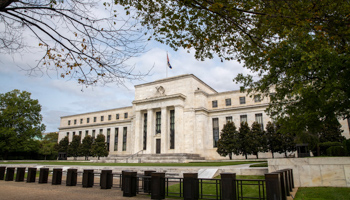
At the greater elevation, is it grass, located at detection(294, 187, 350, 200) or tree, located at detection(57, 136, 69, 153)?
tree, located at detection(57, 136, 69, 153)

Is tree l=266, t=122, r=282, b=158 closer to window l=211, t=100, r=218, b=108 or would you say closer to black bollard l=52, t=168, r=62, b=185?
window l=211, t=100, r=218, b=108

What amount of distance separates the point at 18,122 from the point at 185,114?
110ft

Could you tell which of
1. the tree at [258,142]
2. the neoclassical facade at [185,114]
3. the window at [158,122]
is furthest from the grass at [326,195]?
the window at [158,122]

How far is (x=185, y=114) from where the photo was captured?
44.6 m

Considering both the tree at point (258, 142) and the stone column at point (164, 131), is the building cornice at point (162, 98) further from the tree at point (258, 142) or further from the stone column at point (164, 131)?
the tree at point (258, 142)

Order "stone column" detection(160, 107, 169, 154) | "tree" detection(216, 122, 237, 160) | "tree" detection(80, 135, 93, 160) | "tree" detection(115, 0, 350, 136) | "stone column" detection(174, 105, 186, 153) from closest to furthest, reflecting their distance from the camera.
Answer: "tree" detection(115, 0, 350, 136) < "tree" detection(216, 122, 237, 160) < "stone column" detection(174, 105, 186, 153) < "stone column" detection(160, 107, 169, 154) < "tree" detection(80, 135, 93, 160)

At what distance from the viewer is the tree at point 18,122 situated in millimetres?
47469

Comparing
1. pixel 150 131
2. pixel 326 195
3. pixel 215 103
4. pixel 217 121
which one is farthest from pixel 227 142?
pixel 326 195

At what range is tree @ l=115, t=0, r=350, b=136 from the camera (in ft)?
30.5

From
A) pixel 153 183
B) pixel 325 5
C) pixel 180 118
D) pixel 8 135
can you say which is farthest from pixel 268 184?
pixel 8 135

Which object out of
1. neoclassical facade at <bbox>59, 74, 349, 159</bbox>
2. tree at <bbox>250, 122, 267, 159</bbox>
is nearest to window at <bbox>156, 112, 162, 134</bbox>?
neoclassical facade at <bbox>59, 74, 349, 159</bbox>

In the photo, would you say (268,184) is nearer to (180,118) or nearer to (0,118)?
(180,118)

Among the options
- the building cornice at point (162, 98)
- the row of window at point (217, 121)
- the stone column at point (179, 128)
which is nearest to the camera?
the row of window at point (217, 121)

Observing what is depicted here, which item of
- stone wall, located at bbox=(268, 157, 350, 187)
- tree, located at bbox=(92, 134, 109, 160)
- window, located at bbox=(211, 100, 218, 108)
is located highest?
window, located at bbox=(211, 100, 218, 108)
